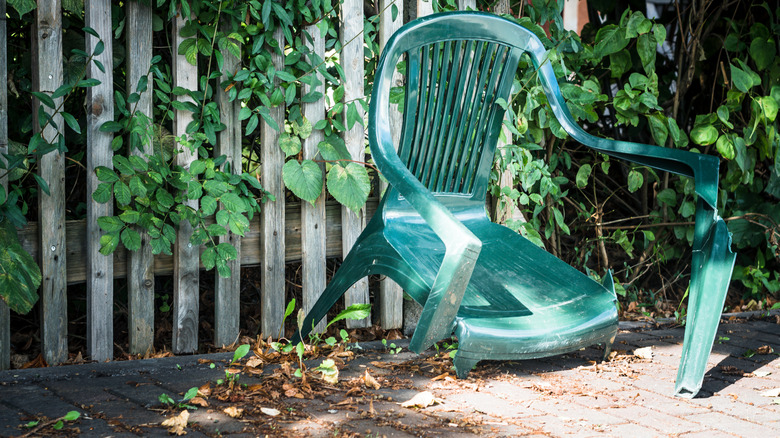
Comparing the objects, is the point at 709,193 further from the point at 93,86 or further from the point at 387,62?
the point at 93,86

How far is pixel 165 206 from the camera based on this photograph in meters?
2.58

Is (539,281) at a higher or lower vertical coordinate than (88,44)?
lower

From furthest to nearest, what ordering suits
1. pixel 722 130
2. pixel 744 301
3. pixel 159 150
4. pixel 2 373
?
pixel 744 301 < pixel 722 130 < pixel 159 150 < pixel 2 373

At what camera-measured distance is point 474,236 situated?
1732 millimetres

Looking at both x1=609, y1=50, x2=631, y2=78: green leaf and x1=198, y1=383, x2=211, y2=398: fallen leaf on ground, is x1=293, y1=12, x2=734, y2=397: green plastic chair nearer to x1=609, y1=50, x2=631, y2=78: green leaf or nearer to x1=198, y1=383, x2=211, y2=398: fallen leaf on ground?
x1=198, y1=383, x2=211, y2=398: fallen leaf on ground

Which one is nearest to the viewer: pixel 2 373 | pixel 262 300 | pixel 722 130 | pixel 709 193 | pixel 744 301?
pixel 709 193

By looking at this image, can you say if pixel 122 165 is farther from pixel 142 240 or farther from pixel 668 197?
pixel 668 197

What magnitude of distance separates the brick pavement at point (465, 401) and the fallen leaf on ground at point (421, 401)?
0.02m

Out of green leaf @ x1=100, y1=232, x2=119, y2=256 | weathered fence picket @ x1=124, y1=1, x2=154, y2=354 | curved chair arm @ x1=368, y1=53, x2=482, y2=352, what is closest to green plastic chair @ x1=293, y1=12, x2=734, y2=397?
curved chair arm @ x1=368, y1=53, x2=482, y2=352

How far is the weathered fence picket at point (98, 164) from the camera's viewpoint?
8.05 feet

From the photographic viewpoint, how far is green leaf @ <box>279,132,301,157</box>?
2784mm

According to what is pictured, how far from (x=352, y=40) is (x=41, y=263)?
1.39m

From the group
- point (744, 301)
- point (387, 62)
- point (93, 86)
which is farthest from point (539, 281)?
point (744, 301)

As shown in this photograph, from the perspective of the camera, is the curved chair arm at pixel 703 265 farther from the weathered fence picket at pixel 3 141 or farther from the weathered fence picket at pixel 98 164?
the weathered fence picket at pixel 3 141
